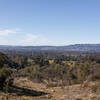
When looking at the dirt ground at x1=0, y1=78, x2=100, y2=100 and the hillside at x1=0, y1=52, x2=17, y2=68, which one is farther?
the hillside at x1=0, y1=52, x2=17, y2=68

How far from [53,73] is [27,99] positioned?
86.2 ft

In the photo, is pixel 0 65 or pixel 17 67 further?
pixel 17 67

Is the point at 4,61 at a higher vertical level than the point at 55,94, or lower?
higher

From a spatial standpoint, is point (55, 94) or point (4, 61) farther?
point (4, 61)

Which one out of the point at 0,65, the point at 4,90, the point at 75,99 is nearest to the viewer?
the point at 75,99

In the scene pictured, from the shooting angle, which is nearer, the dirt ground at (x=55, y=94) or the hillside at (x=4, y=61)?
the dirt ground at (x=55, y=94)

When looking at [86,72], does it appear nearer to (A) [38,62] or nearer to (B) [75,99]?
(B) [75,99]

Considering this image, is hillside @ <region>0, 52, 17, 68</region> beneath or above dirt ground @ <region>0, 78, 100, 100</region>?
above

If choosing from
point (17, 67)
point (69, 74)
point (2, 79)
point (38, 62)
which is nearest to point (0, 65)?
point (2, 79)

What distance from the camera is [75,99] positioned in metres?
16.2

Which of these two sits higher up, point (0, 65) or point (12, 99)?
point (0, 65)

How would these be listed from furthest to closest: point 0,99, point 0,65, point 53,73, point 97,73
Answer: point 53,73 < point 97,73 < point 0,65 < point 0,99

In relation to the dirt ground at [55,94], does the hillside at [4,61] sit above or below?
above

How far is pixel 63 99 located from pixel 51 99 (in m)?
1.24
